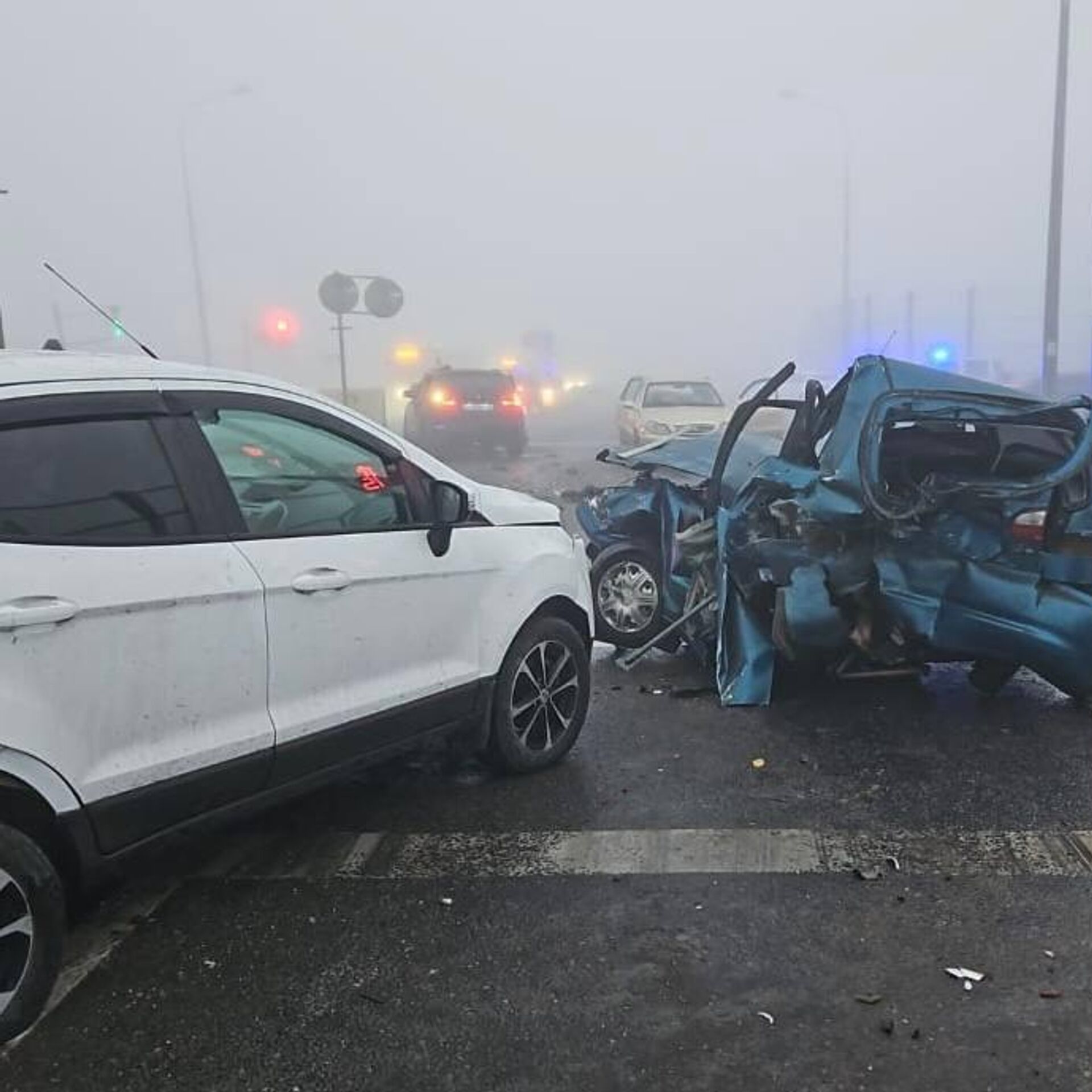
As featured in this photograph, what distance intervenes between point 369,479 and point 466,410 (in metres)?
17.3

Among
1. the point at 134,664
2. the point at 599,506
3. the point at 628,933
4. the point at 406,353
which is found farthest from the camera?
the point at 406,353

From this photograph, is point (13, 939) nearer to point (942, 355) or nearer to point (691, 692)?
point (691, 692)

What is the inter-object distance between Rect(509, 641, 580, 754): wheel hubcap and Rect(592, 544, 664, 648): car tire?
2.07m

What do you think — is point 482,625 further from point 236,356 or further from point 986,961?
point 236,356

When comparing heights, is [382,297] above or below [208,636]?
above

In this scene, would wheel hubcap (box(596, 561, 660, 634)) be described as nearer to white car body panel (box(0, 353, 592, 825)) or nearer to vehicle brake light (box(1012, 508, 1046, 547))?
vehicle brake light (box(1012, 508, 1046, 547))

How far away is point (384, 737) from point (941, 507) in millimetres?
2881

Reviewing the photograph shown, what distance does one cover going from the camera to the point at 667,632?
6.21 m

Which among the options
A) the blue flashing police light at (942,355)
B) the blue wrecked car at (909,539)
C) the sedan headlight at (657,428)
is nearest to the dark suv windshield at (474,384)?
the sedan headlight at (657,428)

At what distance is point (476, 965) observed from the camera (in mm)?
3213

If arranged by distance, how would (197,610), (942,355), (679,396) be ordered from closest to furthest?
(197,610) → (679,396) → (942,355)

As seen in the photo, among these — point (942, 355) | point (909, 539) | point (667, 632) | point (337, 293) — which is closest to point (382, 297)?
point (337, 293)

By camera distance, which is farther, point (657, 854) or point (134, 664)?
point (657, 854)

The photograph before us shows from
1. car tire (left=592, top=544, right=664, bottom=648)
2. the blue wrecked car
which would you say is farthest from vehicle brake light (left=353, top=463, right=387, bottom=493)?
car tire (left=592, top=544, right=664, bottom=648)
